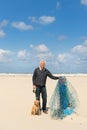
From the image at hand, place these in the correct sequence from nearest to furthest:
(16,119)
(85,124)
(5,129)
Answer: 1. (5,129)
2. (85,124)
3. (16,119)

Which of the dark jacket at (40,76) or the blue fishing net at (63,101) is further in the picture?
the dark jacket at (40,76)

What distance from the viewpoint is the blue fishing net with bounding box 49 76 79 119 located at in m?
13.3

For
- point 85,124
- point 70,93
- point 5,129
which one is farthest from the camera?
point 70,93

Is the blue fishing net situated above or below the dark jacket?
below

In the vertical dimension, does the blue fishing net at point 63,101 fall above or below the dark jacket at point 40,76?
below

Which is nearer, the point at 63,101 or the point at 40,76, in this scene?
the point at 63,101

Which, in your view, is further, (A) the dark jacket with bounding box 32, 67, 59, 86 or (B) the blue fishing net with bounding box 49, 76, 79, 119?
(A) the dark jacket with bounding box 32, 67, 59, 86

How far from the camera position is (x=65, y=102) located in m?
13.6

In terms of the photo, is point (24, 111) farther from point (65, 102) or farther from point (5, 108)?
point (65, 102)

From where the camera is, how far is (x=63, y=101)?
13594 mm

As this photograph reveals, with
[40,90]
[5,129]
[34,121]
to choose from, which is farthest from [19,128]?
[40,90]

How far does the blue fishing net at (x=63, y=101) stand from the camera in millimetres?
13266

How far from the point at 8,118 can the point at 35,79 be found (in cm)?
183

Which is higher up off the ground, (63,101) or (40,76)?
(40,76)
